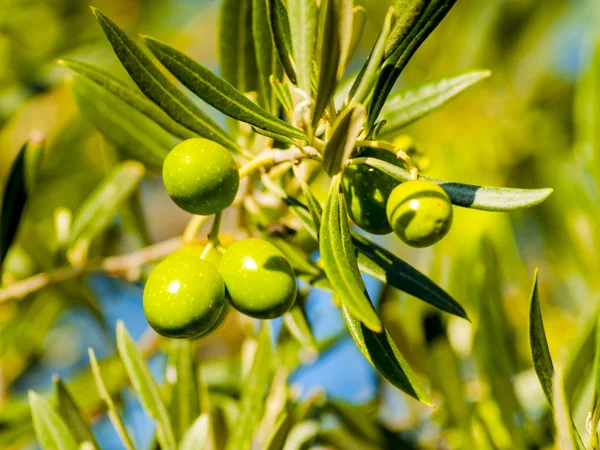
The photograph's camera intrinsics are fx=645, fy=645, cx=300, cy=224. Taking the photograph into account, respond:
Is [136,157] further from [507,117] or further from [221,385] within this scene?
[507,117]

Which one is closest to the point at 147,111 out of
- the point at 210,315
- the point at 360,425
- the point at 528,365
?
the point at 210,315

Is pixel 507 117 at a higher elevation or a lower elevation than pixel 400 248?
higher

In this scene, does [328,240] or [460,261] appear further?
[460,261]

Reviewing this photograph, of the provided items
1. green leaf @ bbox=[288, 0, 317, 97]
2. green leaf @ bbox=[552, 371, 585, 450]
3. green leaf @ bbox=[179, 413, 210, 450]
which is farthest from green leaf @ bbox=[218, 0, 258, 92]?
green leaf @ bbox=[552, 371, 585, 450]

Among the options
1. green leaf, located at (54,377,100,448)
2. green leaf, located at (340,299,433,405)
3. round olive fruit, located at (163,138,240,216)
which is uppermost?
round olive fruit, located at (163,138,240,216)

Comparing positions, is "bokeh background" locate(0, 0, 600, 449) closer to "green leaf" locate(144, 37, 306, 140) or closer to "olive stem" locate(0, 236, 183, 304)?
"olive stem" locate(0, 236, 183, 304)

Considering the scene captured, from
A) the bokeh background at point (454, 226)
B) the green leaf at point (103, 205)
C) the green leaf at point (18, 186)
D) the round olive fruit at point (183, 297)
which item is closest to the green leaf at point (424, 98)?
the bokeh background at point (454, 226)
